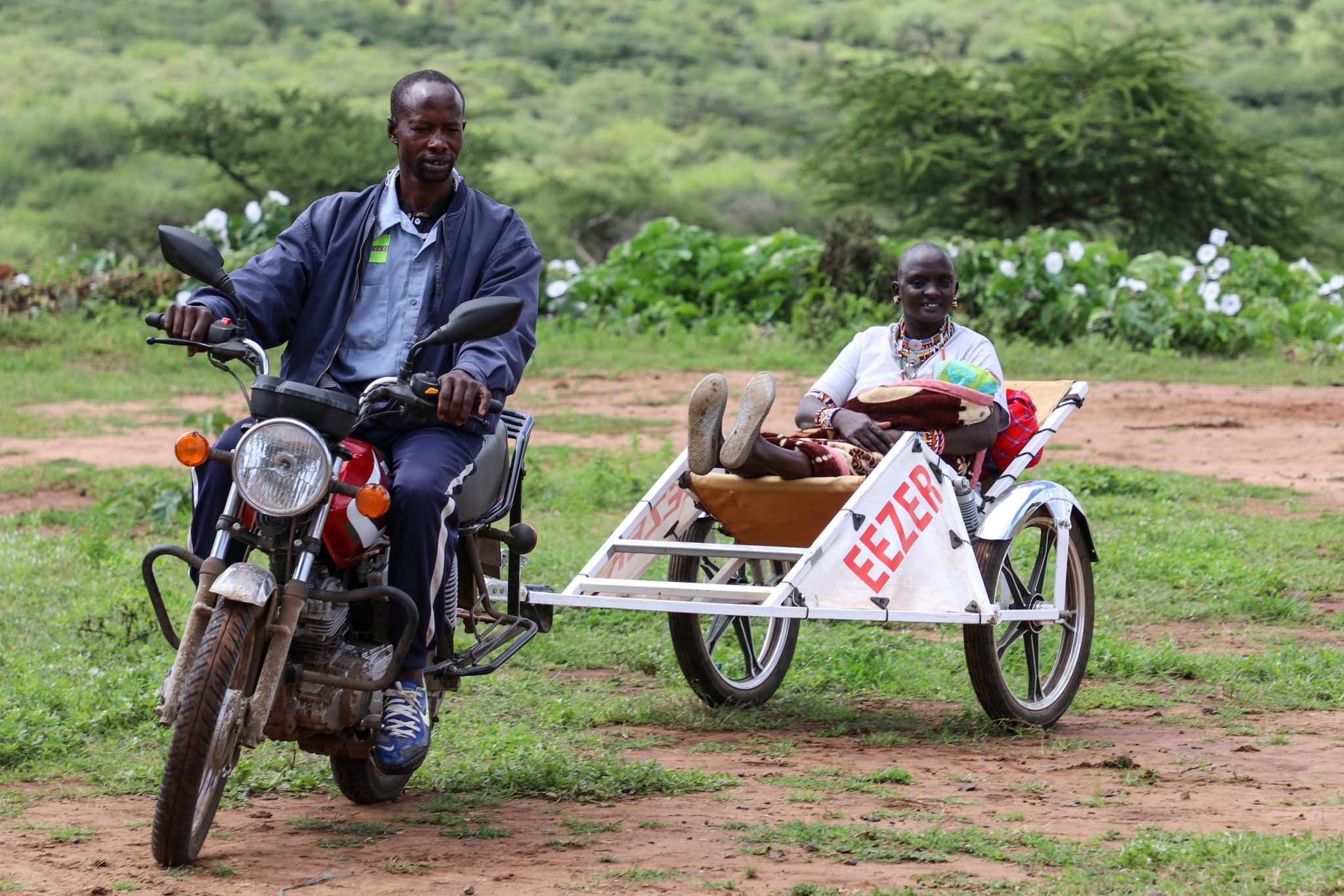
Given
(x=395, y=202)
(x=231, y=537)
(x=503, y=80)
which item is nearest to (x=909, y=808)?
(x=231, y=537)

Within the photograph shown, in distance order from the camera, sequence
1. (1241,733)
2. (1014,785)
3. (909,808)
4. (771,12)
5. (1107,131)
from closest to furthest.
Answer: (909,808)
(1014,785)
(1241,733)
(1107,131)
(771,12)

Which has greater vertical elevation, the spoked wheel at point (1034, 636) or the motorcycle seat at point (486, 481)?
the motorcycle seat at point (486, 481)

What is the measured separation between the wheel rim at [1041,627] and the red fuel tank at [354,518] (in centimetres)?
201

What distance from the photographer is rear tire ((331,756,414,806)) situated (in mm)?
3846

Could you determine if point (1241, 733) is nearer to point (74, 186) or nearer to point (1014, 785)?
point (1014, 785)

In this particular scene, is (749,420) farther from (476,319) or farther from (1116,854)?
(1116,854)

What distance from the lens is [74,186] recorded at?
134 feet

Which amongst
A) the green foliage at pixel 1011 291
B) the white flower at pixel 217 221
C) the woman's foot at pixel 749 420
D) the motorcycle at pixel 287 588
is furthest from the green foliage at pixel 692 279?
the motorcycle at pixel 287 588

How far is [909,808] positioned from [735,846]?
1.84 feet

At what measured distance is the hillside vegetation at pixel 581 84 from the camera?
111 ft

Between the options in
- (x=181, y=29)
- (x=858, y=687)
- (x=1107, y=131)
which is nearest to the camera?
(x=858, y=687)

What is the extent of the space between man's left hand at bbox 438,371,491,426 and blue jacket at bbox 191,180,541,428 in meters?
0.28

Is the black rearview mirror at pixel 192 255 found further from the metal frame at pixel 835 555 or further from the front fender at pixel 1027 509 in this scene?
the front fender at pixel 1027 509

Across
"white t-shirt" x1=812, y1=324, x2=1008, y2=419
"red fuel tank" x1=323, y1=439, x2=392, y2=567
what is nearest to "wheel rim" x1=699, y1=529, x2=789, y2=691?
"white t-shirt" x1=812, y1=324, x2=1008, y2=419
